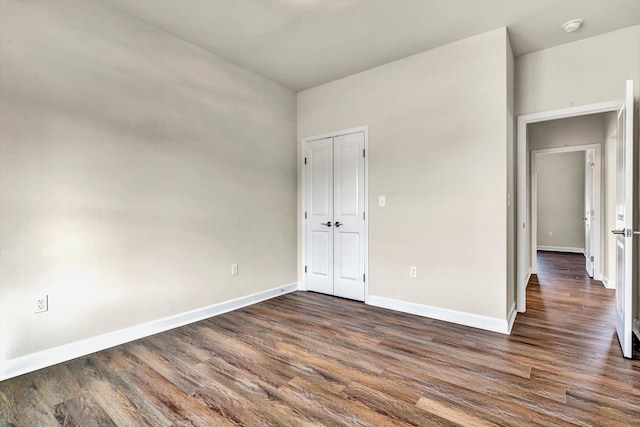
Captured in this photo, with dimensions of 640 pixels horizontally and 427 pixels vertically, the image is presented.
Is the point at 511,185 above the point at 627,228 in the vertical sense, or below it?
above

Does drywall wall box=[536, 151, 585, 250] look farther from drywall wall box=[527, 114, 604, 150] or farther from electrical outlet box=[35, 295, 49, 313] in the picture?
electrical outlet box=[35, 295, 49, 313]

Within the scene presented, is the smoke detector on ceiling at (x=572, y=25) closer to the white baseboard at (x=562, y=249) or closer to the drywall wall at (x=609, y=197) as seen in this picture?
the drywall wall at (x=609, y=197)

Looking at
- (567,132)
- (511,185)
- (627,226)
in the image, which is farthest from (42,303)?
(567,132)

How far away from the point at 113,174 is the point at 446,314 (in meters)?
3.27

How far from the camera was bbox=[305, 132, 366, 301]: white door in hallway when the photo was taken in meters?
3.81

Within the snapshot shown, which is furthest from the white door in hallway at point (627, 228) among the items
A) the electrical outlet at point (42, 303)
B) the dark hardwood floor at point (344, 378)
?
the electrical outlet at point (42, 303)

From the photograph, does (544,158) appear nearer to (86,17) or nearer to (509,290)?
(509,290)

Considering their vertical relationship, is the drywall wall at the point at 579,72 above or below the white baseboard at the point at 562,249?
above

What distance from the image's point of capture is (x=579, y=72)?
A: 3.01m

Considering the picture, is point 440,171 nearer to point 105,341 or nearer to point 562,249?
point 105,341

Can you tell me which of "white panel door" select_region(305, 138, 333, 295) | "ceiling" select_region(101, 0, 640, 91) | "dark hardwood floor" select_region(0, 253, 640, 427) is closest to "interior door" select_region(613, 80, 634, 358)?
Result: "dark hardwood floor" select_region(0, 253, 640, 427)

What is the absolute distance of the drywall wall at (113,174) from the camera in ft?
6.97

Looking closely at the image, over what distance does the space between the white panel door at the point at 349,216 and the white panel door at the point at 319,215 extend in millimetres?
81

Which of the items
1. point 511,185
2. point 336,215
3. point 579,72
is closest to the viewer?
point 579,72
